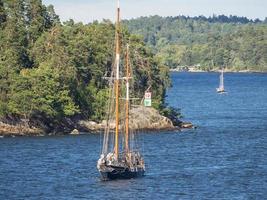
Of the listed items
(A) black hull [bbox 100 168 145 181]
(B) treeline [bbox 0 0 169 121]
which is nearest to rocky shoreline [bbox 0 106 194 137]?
(B) treeline [bbox 0 0 169 121]

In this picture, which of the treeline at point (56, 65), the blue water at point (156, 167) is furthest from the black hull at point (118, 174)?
the treeline at point (56, 65)

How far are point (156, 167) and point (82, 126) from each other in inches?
1469

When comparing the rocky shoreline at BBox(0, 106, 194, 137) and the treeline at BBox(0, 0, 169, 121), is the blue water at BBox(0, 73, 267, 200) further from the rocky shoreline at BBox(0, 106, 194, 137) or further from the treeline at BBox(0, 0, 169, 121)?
the treeline at BBox(0, 0, 169, 121)

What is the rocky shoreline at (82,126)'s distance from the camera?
464 feet

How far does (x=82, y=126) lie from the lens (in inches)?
5866

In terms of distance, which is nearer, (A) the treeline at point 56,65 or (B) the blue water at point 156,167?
(B) the blue water at point 156,167

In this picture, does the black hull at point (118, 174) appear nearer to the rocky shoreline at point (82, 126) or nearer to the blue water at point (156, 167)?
the blue water at point (156, 167)

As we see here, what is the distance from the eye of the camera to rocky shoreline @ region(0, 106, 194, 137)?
142 m

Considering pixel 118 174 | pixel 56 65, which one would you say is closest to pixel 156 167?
pixel 118 174

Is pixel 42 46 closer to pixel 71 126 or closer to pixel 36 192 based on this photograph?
pixel 71 126

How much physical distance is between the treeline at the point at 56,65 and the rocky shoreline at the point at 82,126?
1.28 metres

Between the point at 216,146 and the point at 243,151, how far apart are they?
20.4ft

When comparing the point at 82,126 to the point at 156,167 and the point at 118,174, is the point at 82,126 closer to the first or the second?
the point at 156,167

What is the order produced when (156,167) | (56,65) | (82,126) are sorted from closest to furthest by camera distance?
(156,167), (82,126), (56,65)
